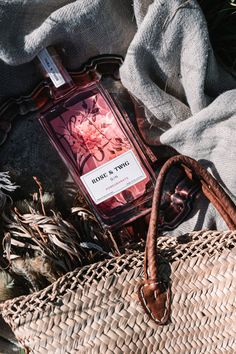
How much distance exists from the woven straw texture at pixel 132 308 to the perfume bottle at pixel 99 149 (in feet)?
0.48

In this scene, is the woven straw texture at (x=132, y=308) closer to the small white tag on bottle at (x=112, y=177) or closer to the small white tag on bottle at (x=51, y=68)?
the small white tag on bottle at (x=112, y=177)

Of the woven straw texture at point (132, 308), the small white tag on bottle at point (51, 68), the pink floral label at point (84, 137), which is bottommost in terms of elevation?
the woven straw texture at point (132, 308)

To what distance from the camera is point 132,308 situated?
105 cm

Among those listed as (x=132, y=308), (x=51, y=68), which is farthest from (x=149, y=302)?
(x=51, y=68)

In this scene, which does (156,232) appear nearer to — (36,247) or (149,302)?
(149,302)

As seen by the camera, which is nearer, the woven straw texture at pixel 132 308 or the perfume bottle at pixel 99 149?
the woven straw texture at pixel 132 308

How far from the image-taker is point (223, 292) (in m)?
1.08

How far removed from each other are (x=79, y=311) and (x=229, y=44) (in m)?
0.68

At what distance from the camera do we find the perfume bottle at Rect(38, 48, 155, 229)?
3.85 feet

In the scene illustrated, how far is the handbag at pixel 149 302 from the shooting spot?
40.5 inches

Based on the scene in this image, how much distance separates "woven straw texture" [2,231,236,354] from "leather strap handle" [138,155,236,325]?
0.06ft

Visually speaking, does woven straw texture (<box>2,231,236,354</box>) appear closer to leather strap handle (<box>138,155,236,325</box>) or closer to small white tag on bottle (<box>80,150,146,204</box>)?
leather strap handle (<box>138,155,236,325</box>)

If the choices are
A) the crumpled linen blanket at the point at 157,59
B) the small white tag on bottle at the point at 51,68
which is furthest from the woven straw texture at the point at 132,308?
the small white tag on bottle at the point at 51,68

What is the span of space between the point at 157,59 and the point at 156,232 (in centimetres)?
37
